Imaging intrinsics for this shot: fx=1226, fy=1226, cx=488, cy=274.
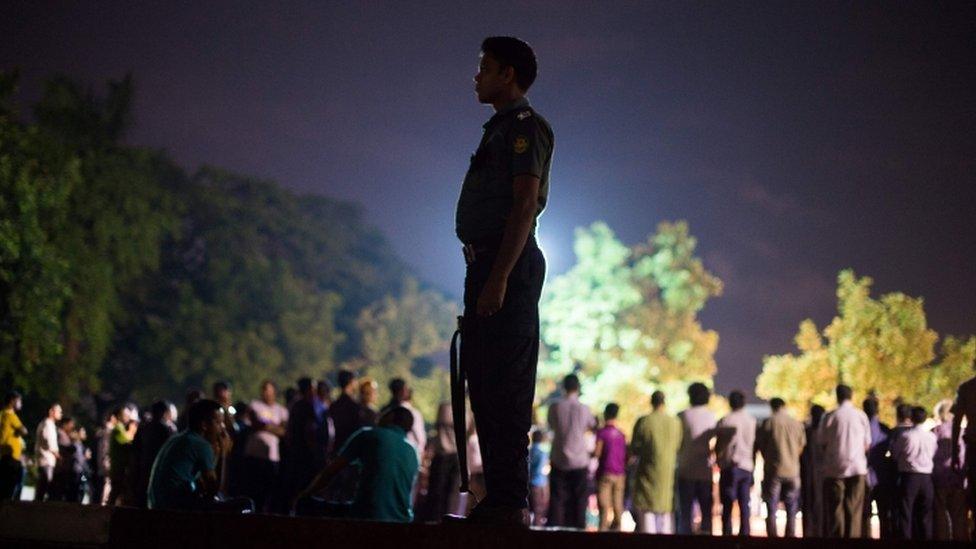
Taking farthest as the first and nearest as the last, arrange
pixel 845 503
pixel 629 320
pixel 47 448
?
pixel 629 320, pixel 47 448, pixel 845 503

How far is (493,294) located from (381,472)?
10.4 feet

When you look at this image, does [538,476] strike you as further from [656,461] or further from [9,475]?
[9,475]

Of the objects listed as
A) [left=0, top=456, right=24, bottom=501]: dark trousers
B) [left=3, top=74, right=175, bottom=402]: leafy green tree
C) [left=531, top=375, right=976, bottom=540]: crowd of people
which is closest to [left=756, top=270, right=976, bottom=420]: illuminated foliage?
[left=3, top=74, right=175, bottom=402]: leafy green tree

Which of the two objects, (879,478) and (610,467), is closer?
(879,478)

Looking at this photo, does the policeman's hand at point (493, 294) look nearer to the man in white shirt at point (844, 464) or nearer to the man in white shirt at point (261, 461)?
the man in white shirt at point (844, 464)

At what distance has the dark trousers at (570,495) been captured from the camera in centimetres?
1394

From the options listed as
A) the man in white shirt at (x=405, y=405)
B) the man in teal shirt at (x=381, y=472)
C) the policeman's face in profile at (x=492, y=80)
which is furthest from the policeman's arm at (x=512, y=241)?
the man in white shirt at (x=405, y=405)

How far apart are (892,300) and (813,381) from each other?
11.9 ft

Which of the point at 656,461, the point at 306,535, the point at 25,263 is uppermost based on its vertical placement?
the point at 25,263

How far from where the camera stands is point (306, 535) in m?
4.45

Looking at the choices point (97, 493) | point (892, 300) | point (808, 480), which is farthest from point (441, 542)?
point (892, 300)

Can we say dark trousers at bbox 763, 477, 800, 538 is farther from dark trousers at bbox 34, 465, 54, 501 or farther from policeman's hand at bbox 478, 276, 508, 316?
policeman's hand at bbox 478, 276, 508, 316

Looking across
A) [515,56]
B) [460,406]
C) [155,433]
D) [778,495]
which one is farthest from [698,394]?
[515,56]

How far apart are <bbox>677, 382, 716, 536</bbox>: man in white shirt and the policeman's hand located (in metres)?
9.05
